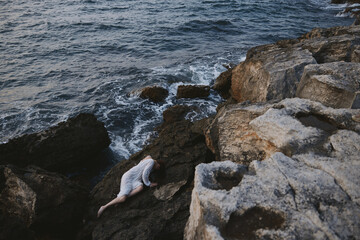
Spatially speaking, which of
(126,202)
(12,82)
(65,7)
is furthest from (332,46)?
(65,7)

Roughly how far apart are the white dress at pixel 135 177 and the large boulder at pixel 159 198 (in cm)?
23

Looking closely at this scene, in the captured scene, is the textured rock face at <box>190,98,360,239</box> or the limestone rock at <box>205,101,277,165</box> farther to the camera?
the limestone rock at <box>205,101,277,165</box>

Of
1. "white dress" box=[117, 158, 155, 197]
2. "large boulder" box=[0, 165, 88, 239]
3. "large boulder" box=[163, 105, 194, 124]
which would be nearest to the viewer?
"large boulder" box=[0, 165, 88, 239]

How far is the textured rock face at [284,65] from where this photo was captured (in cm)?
686

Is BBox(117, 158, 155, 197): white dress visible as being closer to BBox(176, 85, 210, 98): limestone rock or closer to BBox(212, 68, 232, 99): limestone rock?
BBox(176, 85, 210, 98): limestone rock

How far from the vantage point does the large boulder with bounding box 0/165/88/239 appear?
16.5 ft

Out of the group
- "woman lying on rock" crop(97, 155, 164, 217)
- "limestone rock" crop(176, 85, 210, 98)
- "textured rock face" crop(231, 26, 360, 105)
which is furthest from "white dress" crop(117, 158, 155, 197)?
"limestone rock" crop(176, 85, 210, 98)

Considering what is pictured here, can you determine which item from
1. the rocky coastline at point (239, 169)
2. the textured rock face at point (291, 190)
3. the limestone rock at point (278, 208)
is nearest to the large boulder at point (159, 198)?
the rocky coastline at point (239, 169)

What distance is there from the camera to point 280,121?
14.0ft

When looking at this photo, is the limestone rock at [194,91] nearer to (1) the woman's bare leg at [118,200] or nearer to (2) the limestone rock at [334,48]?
(2) the limestone rock at [334,48]

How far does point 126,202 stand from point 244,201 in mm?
3304

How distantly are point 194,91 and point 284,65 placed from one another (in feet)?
16.4

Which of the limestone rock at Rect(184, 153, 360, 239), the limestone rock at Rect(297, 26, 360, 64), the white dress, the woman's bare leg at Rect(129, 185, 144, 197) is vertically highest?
the limestone rock at Rect(297, 26, 360, 64)

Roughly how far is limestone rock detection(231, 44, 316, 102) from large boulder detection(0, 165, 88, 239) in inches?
230
